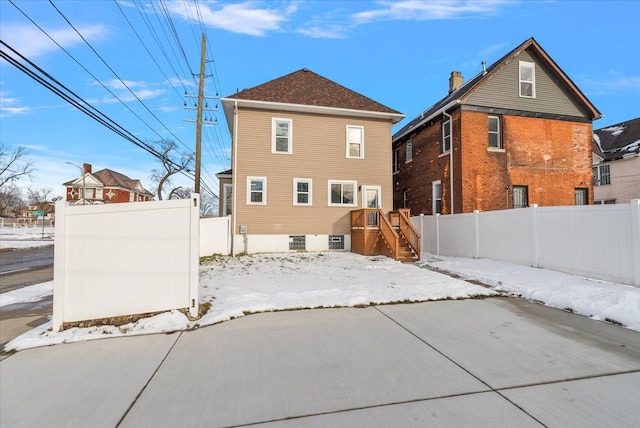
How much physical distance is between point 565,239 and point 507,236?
6.19 feet

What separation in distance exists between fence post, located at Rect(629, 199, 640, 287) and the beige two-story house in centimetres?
924

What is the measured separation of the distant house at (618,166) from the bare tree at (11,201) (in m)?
87.0

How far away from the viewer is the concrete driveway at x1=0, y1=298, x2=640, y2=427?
8.14 feet

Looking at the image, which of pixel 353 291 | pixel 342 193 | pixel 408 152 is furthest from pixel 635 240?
pixel 408 152

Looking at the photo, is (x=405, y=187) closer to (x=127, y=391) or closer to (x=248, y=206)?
(x=248, y=206)

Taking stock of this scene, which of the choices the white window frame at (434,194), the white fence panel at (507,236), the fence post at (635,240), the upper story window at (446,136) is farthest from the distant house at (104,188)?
the fence post at (635,240)

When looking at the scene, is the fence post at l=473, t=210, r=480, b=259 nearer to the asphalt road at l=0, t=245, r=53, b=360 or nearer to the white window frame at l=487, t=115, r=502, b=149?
the white window frame at l=487, t=115, r=502, b=149

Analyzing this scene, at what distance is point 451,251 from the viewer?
41.3ft

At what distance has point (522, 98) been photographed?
48.6 ft

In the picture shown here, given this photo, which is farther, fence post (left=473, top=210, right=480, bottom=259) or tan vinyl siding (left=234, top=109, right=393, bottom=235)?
tan vinyl siding (left=234, top=109, right=393, bottom=235)

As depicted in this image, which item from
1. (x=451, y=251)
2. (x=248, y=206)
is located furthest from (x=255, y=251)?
(x=451, y=251)

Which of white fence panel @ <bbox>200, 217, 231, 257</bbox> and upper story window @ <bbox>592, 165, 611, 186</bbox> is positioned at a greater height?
upper story window @ <bbox>592, 165, 611, 186</bbox>

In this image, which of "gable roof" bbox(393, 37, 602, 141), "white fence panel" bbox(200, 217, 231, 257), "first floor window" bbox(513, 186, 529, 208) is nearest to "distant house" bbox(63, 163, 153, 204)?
"white fence panel" bbox(200, 217, 231, 257)

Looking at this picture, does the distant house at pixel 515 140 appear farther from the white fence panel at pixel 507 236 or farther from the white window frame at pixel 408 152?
the white fence panel at pixel 507 236
